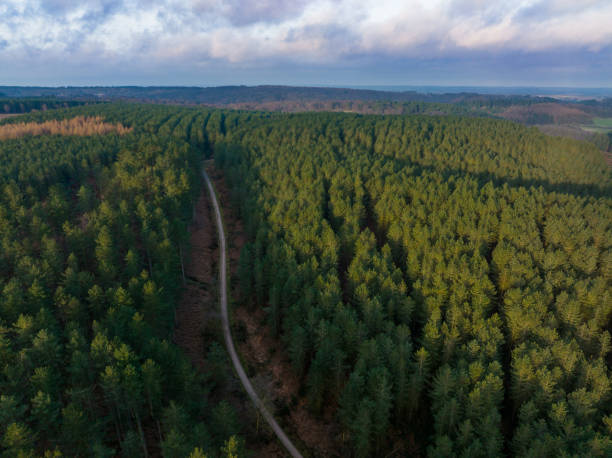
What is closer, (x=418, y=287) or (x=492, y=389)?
(x=492, y=389)

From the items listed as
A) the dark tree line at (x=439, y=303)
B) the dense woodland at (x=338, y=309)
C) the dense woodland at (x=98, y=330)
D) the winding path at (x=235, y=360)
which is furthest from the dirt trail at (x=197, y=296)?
the dark tree line at (x=439, y=303)

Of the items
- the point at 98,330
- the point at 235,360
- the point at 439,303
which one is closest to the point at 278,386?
the point at 235,360

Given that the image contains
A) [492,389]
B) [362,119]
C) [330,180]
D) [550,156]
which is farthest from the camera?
[362,119]

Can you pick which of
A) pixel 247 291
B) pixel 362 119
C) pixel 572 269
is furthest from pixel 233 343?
pixel 362 119

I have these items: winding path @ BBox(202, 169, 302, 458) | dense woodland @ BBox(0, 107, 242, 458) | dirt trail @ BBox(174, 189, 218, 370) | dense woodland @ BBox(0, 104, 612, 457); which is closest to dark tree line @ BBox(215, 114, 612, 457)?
dense woodland @ BBox(0, 104, 612, 457)

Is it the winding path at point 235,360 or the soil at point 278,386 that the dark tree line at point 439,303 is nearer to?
the soil at point 278,386

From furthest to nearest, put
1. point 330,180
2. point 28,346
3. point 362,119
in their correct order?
point 362,119
point 330,180
point 28,346

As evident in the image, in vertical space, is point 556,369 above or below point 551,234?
below

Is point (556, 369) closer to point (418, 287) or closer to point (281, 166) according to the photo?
point (418, 287)

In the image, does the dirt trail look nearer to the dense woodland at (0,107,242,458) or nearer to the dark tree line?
the dense woodland at (0,107,242,458)

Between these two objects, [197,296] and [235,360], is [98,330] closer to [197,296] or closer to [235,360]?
[235,360]
